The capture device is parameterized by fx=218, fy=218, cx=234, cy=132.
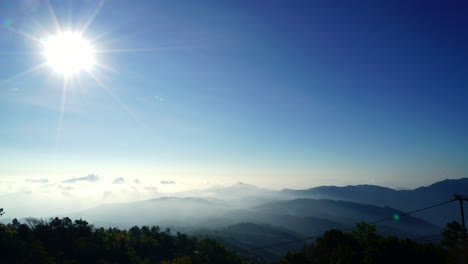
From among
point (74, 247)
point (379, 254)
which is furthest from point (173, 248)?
point (379, 254)

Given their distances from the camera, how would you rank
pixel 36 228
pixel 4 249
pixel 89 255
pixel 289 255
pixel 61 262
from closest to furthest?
pixel 4 249, pixel 289 255, pixel 61 262, pixel 89 255, pixel 36 228

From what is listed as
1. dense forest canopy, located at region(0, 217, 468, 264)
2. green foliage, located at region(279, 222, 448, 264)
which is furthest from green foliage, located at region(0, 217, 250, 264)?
green foliage, located at region(279, 222, 448, 264)

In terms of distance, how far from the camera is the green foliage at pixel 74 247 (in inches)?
1767

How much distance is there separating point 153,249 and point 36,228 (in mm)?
38157

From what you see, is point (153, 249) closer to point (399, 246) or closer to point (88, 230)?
point (88, 230)

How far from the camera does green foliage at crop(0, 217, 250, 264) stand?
147ft

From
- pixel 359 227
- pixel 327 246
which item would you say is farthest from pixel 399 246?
pixel 359 227

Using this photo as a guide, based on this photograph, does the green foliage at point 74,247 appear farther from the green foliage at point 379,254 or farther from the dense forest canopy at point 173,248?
the green foliage at point 379,254

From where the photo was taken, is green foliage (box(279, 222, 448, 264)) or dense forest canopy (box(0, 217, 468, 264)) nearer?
green foliage (box(279, 222, 448, 264))

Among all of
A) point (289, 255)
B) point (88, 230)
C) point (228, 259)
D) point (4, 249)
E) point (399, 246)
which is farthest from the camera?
point (228, 259)

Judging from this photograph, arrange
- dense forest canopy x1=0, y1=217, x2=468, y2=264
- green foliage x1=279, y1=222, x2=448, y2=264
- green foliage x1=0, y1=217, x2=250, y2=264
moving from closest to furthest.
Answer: green foliage x1=279, y1=222, x2=448, y2=264 < dense forest canopy x1=0, y1=217, x2=468, y2=264 < green foliage x1=0, y1=217, x2=250, y2=264

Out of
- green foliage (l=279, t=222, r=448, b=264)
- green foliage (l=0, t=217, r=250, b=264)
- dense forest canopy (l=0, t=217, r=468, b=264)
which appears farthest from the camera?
green foliage (l=0, t=217, r=250, b=264)

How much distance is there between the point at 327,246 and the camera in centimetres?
4950

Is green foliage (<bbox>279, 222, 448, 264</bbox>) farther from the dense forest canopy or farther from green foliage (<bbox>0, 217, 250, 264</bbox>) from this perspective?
green foliage (<bbox>0, 217, 250, 264</bbox>)
